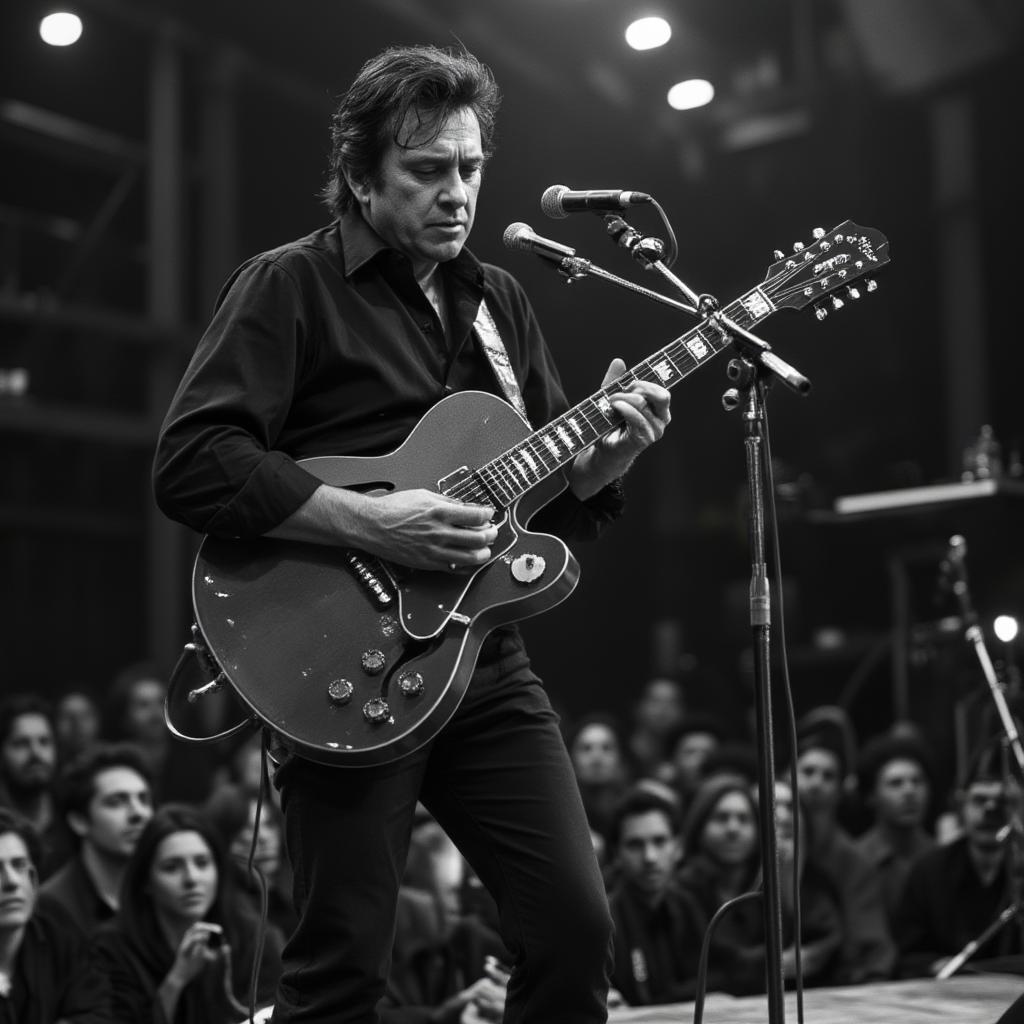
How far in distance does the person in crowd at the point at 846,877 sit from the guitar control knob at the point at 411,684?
125 inches

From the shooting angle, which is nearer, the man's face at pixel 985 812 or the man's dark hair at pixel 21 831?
the man's dark hair at pixel 21 831

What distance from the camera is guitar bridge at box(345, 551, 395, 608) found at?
2.16 meters

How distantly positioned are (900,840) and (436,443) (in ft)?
14.2

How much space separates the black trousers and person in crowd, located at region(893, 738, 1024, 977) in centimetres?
316

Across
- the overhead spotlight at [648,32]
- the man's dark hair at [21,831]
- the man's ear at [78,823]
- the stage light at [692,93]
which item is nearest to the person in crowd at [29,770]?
the man's ear at [78,823]

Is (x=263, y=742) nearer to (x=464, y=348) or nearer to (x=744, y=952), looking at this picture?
(x=464, y=348)

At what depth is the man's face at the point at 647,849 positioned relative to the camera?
4.99 meters

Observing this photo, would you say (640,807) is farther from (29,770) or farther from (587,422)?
(587,422)

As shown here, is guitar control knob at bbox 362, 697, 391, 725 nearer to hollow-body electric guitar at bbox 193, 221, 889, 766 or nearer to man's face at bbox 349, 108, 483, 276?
hollow-body electric guitar at bbox 193, 221, 889, 766

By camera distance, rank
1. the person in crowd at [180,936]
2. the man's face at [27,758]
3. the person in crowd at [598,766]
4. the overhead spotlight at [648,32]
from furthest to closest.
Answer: the overhead spotlight at [648,32] → the person in crowd at [598,766] → the man's face at [27,758] → the person in crowd at [180,936]

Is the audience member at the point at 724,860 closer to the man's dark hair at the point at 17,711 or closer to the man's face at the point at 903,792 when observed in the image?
the man's face at the point at 903,792

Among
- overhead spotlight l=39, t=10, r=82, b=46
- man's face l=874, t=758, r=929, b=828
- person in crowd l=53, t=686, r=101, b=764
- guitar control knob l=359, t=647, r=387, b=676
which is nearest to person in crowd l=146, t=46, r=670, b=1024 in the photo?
guitar control knob l=359, t=647, r=387, b=676

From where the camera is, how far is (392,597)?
217 cm

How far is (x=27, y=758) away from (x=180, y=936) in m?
1.69
